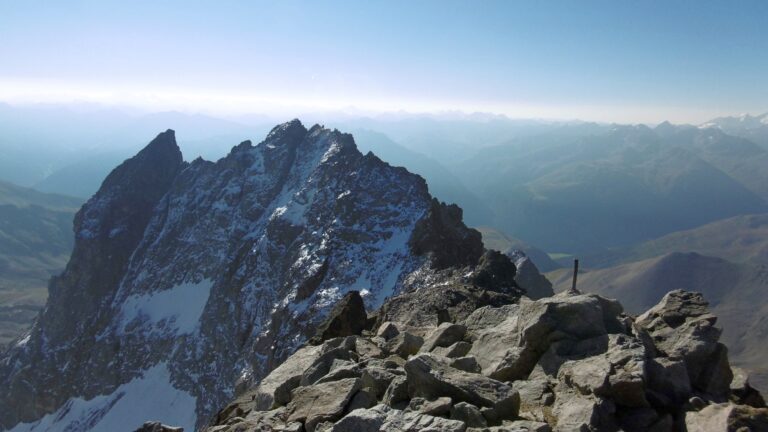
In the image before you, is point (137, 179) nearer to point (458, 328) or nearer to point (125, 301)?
point (125, 301)

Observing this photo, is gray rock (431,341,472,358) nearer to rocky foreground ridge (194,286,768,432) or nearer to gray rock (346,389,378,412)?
rocky foreground ridge (194,286,768,432)

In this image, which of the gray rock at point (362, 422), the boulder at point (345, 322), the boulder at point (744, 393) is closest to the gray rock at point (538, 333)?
the boulder at point (744, 393)

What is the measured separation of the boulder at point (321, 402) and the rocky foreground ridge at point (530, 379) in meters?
0.04

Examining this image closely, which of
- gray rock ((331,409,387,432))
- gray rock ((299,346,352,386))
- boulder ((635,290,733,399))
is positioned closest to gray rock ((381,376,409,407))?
gray rock ((331,409,387,432))

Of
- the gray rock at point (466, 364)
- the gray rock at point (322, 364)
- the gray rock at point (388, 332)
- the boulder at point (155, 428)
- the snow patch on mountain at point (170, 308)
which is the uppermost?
the gray rock at point (466, 364)

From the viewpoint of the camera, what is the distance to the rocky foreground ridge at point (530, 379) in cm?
1412

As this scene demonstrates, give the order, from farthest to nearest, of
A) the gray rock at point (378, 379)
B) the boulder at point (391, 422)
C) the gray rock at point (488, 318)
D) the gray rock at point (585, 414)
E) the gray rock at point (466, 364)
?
the gray rock at point (488, 318) < the gray rock at point (466, 364) < the gray rock at point (378, 379) < the gray rock at point (585, 414) < the boulder at point (391, 422)

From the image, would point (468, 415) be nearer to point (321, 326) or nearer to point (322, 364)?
point (322, 364)

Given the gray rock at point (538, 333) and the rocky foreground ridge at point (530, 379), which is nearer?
the rocky foreground ridge at point (530, 379)

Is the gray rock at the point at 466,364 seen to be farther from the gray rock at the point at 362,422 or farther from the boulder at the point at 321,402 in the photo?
the gray rock at the point at 362,422

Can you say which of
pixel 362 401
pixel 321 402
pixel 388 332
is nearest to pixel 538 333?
pixel 362 401

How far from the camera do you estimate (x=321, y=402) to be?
54.7ft

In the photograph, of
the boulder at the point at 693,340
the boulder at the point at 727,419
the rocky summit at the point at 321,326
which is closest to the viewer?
the boulder at the point at 727,419

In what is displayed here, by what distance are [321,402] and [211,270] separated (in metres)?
101
